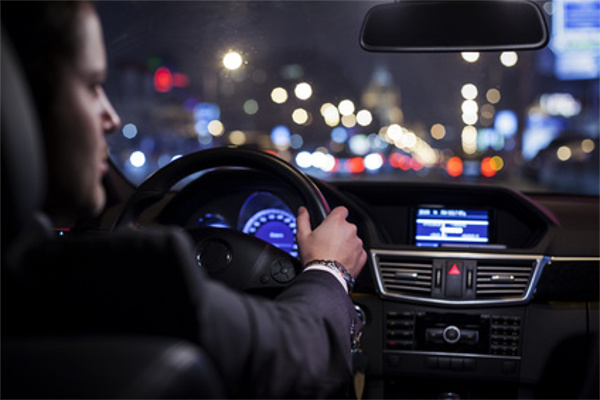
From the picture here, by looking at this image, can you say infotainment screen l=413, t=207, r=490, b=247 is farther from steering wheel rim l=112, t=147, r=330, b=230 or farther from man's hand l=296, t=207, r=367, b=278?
man's hand l=296, t=207, r=367, b=278

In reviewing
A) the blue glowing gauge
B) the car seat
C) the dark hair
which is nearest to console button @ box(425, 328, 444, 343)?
the blue glowing gauge

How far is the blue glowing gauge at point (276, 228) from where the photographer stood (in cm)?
331

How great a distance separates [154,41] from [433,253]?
2252mm

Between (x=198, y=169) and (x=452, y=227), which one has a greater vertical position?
(x=198, y=169)

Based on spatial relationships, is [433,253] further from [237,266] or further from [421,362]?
[237,266]

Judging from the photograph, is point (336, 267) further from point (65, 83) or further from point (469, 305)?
point (469, 305)

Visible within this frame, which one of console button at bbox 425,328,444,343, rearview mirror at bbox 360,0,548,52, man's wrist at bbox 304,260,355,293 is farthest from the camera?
console button at bbox 425,328,444,343

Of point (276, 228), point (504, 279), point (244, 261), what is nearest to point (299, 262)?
point (244, 261)

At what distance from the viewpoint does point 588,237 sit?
12.0ft

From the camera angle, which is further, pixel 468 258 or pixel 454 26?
pixel 468 258

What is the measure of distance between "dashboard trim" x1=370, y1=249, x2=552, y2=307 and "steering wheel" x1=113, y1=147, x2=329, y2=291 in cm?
111

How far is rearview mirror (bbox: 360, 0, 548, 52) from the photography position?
305 centimetres

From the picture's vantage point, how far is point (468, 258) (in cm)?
353

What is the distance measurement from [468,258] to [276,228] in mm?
943
